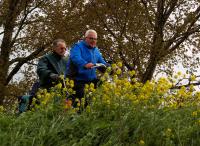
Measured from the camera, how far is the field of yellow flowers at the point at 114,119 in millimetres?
5316

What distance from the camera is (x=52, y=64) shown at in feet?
29.8

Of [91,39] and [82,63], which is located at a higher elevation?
[91,39]

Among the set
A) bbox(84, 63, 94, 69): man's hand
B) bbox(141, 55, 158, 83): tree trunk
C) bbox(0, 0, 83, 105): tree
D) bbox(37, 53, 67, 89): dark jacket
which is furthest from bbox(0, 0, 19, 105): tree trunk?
bbox(84, 63, 94, 69): man's hand

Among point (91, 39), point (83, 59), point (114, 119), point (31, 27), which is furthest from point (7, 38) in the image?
point (114, 119)

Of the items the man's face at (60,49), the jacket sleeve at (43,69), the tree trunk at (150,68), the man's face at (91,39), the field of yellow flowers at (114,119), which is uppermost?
the tree trunk at (150,68)

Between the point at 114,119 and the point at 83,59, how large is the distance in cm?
296

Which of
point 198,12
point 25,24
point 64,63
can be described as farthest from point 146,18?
point 64,63

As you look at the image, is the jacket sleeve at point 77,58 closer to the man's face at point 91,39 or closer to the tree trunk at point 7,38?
the man's face at point 91,39

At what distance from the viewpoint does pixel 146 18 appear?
2084 cm

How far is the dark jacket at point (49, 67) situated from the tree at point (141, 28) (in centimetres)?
1139

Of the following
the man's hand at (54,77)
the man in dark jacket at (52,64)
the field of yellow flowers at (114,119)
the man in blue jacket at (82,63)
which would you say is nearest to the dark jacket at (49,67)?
the man in dark jacket at (52,64)

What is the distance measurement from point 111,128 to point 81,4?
675 inches

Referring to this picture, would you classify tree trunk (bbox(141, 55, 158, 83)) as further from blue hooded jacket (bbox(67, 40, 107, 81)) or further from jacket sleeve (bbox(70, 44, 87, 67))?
jacket sleeve (bbox(70, 44, 87, 67))

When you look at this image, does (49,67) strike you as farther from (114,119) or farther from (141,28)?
(141,28)
